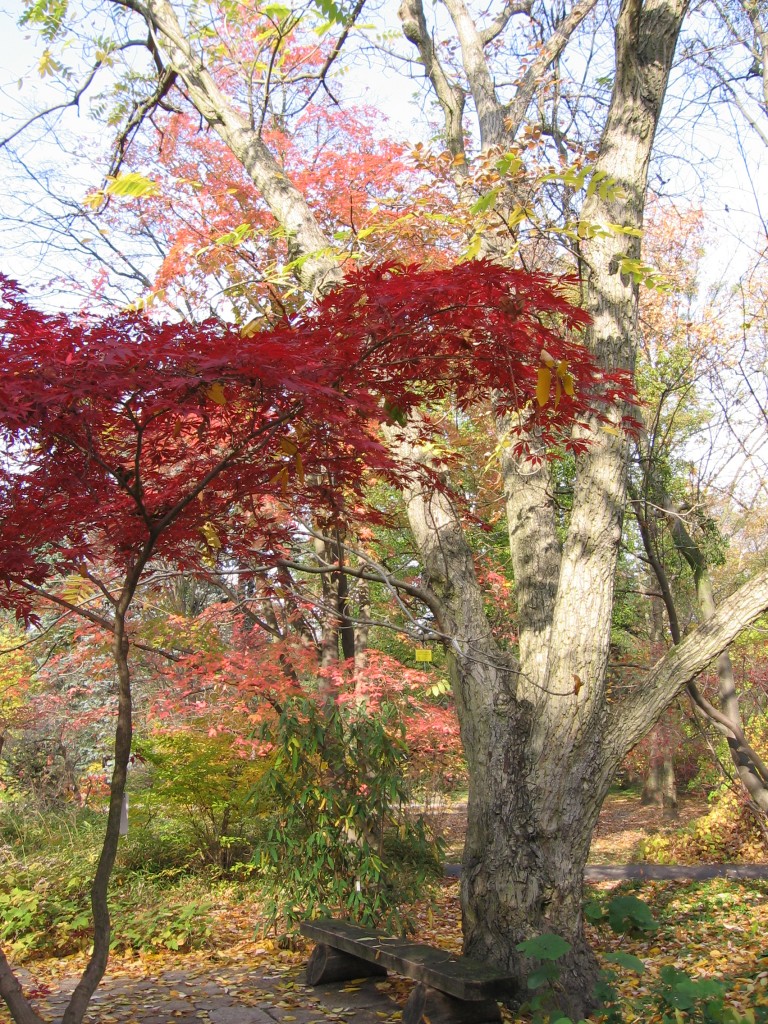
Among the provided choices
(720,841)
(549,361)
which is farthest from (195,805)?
(549,361)

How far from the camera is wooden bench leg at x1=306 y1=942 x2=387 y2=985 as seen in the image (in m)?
4.34

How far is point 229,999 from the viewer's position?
4.22 metres

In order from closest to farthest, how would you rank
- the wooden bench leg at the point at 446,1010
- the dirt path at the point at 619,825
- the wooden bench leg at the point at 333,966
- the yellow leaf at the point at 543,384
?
the yellow leaf at the point at 543,384
the wooden bench leg at the point at 446,1010
the wooden bench leg at the point at 333,966
the dirt path at the point at 619,825

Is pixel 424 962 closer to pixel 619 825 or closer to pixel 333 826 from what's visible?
pixel 333 826

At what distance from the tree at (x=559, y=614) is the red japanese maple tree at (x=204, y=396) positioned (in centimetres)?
68

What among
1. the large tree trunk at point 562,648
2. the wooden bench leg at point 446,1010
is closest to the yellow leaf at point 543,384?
the large tree trunk at point 562,648

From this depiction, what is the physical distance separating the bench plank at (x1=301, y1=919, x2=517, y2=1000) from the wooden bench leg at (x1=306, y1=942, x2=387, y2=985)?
0.07 metres

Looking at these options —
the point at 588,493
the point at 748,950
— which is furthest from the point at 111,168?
the point at 748,950

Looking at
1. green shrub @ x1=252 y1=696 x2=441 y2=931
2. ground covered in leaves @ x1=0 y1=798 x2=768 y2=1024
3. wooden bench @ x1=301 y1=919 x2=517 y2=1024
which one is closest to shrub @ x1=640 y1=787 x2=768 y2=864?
ground covered in leaves @ x1=0 y1=798 x2=768 y2=1024

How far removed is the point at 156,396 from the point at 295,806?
11.2ft

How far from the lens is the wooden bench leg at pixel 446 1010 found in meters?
3.39

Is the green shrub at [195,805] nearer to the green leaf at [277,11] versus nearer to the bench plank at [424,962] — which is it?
the bench plank at [424,962]

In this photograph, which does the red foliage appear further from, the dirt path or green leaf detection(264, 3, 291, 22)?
the dirt path

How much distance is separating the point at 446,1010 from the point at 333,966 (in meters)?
1.09
